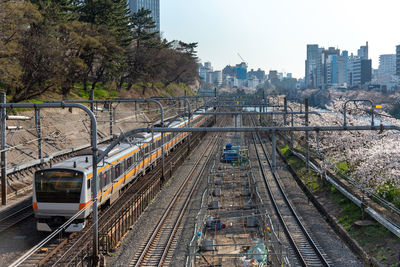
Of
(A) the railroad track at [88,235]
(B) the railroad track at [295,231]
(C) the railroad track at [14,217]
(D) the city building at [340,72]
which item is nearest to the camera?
(A) the railroad track at [88,235]

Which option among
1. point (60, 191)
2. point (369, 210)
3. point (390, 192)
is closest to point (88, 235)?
point (60, 191)

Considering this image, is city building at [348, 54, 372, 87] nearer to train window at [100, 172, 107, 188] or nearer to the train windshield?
train window at [100, 172, 107, 188]

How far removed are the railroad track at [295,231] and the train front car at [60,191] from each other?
22.3 ft

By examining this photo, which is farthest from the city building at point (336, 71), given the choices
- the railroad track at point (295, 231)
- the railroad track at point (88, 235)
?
the railroad track at point (88, 235)

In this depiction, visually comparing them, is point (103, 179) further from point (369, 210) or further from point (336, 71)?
point (336, 71)

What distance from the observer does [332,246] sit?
12.9m

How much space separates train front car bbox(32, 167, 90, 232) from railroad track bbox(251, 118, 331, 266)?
6.79m

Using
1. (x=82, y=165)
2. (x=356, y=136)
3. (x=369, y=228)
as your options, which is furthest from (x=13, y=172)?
(x=356, y=136)

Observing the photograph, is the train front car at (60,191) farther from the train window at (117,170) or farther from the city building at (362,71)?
the city building at (362,71)

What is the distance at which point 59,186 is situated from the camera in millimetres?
12180

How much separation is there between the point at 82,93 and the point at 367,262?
3456cm

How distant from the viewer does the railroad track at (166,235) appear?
1162 cm

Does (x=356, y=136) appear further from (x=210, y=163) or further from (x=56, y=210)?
(x=56, y=210)

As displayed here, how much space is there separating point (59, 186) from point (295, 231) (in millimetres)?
8207
